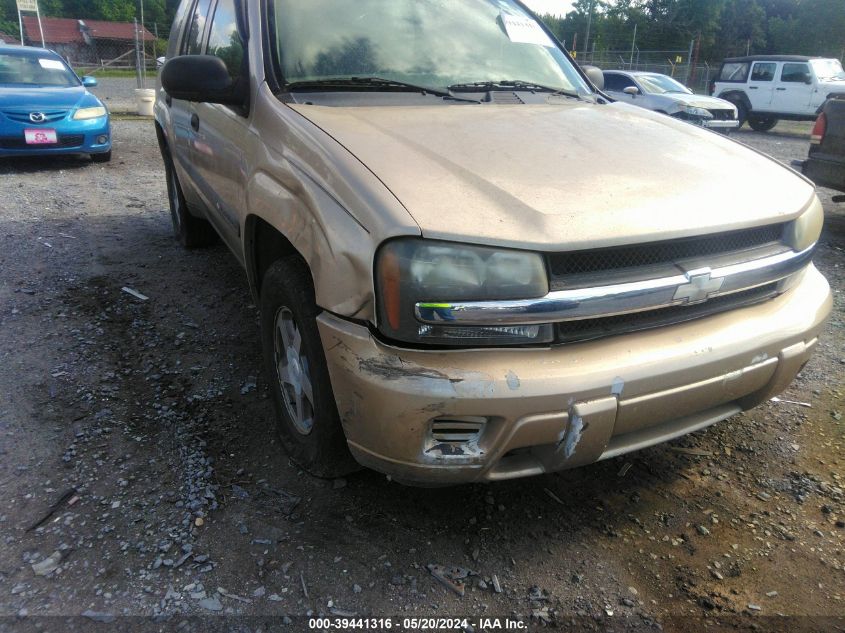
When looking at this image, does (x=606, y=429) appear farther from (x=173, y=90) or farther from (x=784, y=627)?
(x=173, y=90)

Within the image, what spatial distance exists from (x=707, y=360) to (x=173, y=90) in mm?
2251

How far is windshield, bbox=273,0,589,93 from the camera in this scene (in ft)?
8.86

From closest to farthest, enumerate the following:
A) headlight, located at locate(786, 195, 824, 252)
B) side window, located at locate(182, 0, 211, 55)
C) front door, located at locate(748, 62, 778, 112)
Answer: headlight, located at locate(786, 195, 824, 252), side window, located at locate(182, 0, 211, 55), front door, located at locate(748, 62, 778, 112)

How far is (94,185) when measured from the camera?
770 centimetres

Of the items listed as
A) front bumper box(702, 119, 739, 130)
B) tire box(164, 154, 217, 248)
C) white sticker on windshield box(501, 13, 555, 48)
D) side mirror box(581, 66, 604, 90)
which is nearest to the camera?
white sticker on windshield box(501, 13, 555, 48)

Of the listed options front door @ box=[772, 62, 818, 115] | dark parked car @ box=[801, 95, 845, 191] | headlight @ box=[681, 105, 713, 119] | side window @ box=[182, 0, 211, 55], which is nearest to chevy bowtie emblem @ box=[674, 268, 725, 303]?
side window @ box=[182, 0, 211, 55]

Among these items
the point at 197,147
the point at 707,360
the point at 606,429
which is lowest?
the point at 606,429

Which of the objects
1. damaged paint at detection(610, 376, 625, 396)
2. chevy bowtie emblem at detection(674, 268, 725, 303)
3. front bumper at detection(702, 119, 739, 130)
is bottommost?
front bumper at detection(702, 119, 739, 130)

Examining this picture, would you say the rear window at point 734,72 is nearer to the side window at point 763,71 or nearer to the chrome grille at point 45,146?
the side window at point 763,71

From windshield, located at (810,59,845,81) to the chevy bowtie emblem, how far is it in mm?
18733

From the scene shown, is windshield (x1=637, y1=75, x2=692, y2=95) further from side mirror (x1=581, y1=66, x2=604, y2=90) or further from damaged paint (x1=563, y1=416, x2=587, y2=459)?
damaged paint (x1=563, y1=416, x2=587, y2=459)

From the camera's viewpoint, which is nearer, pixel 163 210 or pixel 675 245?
pixel 675 245

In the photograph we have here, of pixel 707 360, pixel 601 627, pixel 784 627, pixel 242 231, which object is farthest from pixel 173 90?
pixel 784 627

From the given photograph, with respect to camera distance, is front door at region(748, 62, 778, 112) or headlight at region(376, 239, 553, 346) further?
front door at region(748, 62, 778, 112)
